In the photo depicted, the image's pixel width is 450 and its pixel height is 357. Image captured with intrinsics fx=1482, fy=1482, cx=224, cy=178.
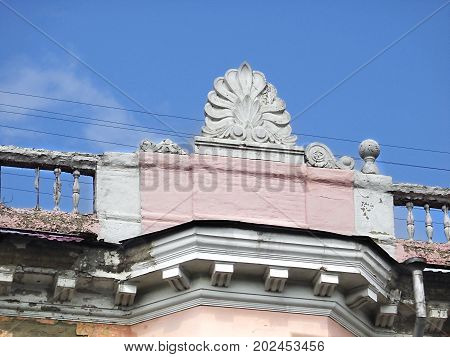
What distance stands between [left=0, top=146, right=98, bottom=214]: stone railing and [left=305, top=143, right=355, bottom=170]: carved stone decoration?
98.9 inches

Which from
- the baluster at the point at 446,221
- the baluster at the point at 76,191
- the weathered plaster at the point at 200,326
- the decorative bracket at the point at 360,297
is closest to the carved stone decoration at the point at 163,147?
the baluster at the point at 76,191

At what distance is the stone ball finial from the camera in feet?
57.9

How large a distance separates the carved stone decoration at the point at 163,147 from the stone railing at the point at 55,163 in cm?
58

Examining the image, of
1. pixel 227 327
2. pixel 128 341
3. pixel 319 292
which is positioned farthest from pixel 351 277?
pixel 128 341

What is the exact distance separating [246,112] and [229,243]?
228 centimetres

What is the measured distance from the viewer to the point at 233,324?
1570 centimetres

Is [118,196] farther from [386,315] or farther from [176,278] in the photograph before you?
[386,315]

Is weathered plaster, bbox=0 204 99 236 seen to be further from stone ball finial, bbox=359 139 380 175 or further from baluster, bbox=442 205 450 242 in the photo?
baluster, bbox=442 205 450 242

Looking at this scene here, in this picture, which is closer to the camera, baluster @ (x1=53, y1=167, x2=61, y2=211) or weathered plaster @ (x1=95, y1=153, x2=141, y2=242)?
weathered plaster @ (x1=95, y1=153, x2=141, y2=242)

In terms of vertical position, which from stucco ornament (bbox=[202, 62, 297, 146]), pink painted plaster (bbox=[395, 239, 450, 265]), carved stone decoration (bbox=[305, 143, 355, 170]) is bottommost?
pink painted plaster (bbox=[395, 239, 450, 265])

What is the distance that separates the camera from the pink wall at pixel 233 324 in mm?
15625

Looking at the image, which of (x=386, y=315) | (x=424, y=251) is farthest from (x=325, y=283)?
(x=424, y=251)

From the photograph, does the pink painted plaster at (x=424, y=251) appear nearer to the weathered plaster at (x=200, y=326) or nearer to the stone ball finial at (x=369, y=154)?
the stone ball finial at (x=369, y=154)

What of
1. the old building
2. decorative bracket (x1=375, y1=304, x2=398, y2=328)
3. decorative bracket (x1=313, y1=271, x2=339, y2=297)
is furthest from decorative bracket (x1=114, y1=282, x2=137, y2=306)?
decorative bracket (x1=375, y1=304, x2=398, y2=328)
